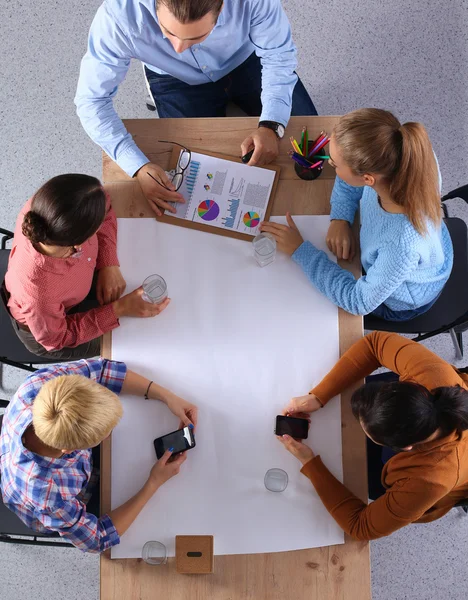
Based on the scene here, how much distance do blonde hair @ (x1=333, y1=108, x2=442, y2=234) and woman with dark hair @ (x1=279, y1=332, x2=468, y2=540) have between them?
36 cm

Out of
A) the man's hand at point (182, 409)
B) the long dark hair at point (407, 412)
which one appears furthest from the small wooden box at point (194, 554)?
the long dark hair at point (407, 412)

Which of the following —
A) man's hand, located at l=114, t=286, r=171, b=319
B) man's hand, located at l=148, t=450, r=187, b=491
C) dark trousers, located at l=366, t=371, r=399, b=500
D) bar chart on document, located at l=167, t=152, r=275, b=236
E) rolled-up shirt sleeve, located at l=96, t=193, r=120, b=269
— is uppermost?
bar chart on document, located at l=167, t=152, r=275, b=236

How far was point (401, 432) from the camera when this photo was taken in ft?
4.09

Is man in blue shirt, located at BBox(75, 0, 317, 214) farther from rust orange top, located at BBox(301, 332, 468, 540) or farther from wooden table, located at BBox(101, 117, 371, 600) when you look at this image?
wooden table, located at BBox(101, 117, 371, 600)

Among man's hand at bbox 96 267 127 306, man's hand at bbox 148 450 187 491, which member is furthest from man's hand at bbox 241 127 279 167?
man's hand at bbox 148 450 187 491

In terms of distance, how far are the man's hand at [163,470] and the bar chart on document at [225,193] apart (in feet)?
2.07

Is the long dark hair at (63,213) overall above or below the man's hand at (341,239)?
above

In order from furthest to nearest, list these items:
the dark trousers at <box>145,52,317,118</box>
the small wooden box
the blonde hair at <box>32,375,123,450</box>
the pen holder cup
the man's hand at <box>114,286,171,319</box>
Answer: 1. the dark trousers at <box>145,52,317,118</box>
2. the pen holder cup
3. the man's hand at <box>114,286,171,319</box>
4. the small wooden box
5. the blonde hair at <box>32,375,123,450</box>

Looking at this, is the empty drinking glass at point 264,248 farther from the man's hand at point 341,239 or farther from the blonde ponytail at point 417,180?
the blonde ponytail at point 417,180

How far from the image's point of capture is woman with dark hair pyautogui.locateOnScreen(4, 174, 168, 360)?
1.32 metres

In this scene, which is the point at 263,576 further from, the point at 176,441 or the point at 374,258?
the point at 374,258

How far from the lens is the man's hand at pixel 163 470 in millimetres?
1355

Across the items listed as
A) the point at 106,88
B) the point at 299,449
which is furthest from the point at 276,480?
the point at 106,88

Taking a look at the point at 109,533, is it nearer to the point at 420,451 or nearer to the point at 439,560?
the point at 420,451
